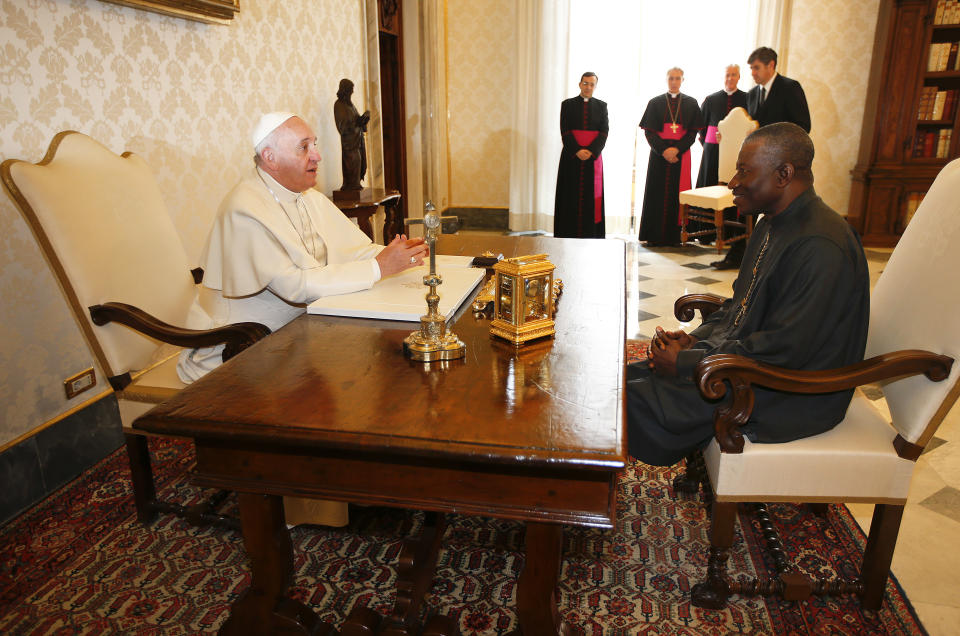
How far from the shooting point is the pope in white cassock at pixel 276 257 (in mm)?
2207

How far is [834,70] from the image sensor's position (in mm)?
7414

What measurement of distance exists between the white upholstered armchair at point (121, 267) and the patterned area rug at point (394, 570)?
21 centimetres

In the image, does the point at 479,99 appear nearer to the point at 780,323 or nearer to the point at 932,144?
the point at 932,144

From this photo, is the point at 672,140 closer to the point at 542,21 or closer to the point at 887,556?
the point at 542,21

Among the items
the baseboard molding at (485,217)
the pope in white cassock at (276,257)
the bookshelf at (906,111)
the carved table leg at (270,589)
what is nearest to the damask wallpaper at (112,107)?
the pope in white cassock at (276,257)

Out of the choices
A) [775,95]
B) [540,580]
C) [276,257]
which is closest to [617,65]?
[775,95]

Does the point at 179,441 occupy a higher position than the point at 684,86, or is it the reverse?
the point at 684,86

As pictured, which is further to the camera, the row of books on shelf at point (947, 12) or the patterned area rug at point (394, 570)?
the row of books on shelf at point (947, 12)

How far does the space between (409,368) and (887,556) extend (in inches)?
56.9

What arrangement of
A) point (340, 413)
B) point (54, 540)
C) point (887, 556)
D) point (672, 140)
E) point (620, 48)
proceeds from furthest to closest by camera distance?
1. point (620, 48)
2. point (672, 140)
3. point (54, 540)
4. point (887, 556)
5. point (340, 413)

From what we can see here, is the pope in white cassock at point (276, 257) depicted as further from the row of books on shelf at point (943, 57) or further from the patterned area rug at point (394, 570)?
the row of books on shelf at point (943, 57)

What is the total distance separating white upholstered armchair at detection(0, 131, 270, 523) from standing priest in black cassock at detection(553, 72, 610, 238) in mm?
5760

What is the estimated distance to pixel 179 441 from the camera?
3.06 meters

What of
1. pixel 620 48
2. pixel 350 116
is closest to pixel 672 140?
pixel 620 48
